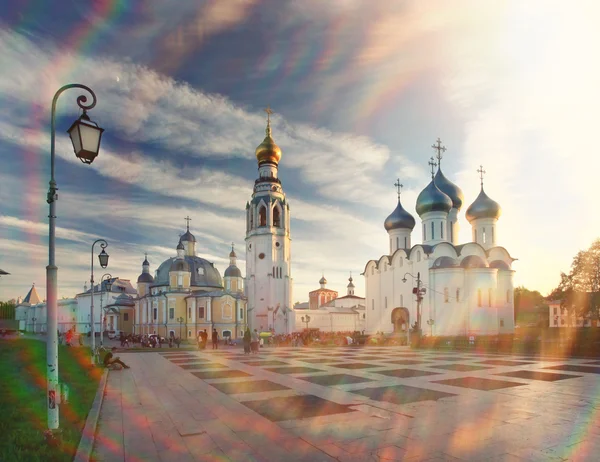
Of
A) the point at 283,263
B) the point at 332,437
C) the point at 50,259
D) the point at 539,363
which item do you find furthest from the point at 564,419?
the point at 283,263

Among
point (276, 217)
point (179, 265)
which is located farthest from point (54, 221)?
point (179, 265)

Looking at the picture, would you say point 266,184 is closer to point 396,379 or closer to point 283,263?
point 283,263

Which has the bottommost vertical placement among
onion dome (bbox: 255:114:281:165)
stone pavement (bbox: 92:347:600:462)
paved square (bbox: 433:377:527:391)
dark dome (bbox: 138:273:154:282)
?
paved square (bbox: 433:377:527:391)

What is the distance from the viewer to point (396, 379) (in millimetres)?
14281

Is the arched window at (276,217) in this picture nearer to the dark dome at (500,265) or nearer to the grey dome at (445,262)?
the grey dome at (445,262)

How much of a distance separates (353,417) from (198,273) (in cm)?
6763

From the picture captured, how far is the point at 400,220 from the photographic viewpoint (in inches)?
2237

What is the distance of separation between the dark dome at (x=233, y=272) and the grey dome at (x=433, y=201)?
36368 millimetres

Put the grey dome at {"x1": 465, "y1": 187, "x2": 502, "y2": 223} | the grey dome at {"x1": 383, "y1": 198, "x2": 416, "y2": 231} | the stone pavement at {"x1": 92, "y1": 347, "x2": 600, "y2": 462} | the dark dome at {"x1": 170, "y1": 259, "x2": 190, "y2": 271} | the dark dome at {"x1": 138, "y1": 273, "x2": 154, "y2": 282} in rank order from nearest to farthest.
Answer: the stone pavement at {"x1": 92, "y1": 347, "x2": 600, "y2": 462}, the grey dome at {"x1": 465, "y1": 187, "x2": 502, "y2": 223}, the grey dome at {"x1": 383, "y1": 198, "x2": 416, "y2": 231}, the dark dome at {"x1": 170, "y1": 259, "x2": 190, "y2": 271}, the dark dome at {"x1": 138, "y1": 273, "x2": 154, "y2": 282}

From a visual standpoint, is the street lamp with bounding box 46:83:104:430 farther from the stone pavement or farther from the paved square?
the paved square

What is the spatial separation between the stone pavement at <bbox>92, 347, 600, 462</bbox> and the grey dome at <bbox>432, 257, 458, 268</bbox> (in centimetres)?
3049

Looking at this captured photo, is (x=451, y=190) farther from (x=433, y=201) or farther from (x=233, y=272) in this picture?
(x=233, y=272)

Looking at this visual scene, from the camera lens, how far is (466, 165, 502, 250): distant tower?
51.8m

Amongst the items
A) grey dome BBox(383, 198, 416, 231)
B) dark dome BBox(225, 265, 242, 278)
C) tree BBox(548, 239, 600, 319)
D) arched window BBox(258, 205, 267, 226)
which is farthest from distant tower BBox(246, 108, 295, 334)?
tree BBox(548, 239, 600, 319)
